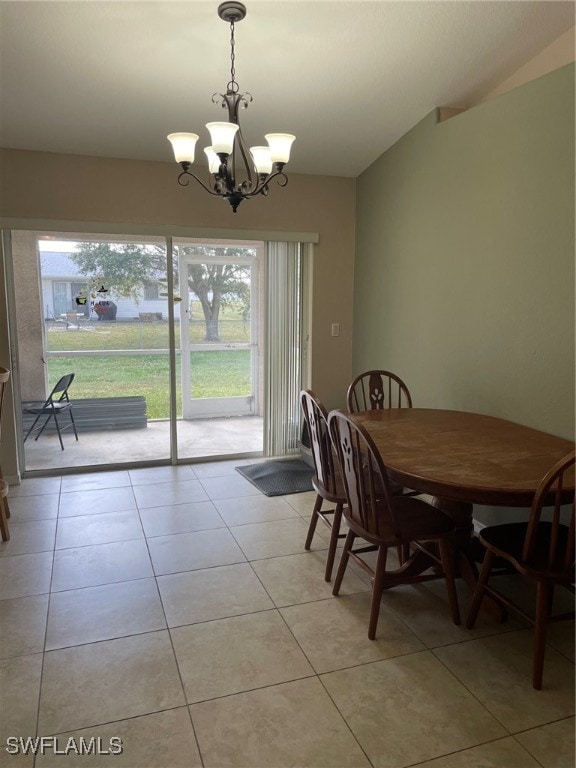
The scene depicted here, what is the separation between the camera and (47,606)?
2.38m

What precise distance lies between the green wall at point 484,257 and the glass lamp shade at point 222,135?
61.2 inches

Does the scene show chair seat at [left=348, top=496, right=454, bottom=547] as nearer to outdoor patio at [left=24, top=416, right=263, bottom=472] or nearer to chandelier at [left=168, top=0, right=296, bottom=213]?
chandelier at [left=168, top=0, right=296, bottom=213]

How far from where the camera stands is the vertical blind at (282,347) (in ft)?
14.8

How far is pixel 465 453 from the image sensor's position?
7.48 feet

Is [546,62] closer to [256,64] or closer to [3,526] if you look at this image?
[256,64]

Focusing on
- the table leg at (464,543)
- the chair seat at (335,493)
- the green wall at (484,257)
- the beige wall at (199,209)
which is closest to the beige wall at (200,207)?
the beige wall at (199,209)

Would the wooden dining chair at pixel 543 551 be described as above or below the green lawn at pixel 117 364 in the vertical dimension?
below

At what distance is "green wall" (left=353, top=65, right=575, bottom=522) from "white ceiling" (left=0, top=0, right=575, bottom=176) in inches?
11.3

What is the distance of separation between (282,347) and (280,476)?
3.85 feet

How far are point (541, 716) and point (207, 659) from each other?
1.22m

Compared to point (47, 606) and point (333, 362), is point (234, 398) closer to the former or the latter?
point (333, 362)

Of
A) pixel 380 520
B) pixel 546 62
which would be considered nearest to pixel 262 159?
pixel 546 62

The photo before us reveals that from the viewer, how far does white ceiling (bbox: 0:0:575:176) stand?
250cm

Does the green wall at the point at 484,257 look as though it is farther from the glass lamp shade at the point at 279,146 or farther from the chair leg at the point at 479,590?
the glass lamp shade at the point at 279,146
